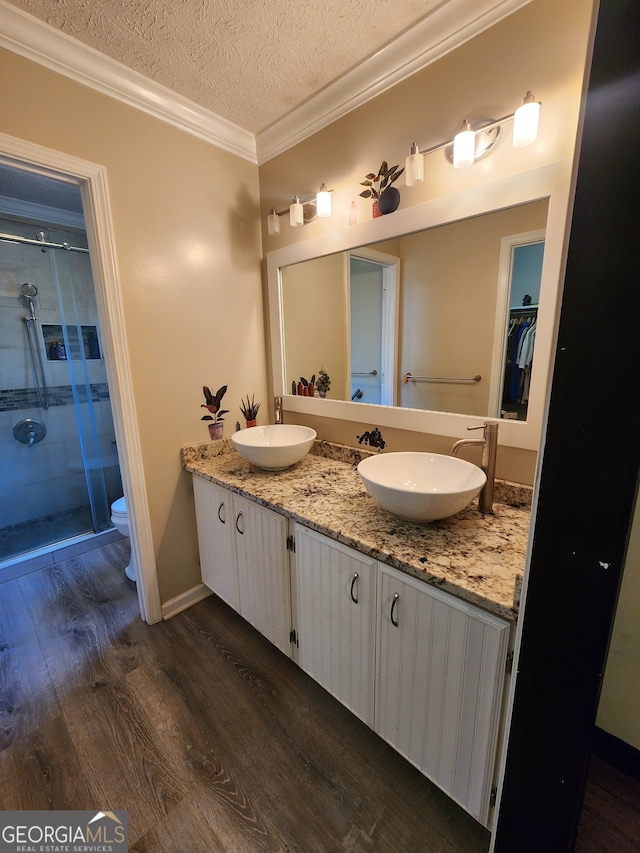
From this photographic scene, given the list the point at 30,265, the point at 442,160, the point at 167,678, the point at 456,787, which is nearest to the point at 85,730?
the point at 167,678

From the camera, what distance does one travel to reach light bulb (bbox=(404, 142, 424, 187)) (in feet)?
4.11

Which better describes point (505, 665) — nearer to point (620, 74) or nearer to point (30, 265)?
point (620, 74)

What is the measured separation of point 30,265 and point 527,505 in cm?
352

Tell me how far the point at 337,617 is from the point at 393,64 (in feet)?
6.78

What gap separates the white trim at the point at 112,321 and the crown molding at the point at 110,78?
0.30 m

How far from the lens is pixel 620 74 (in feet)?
1.52

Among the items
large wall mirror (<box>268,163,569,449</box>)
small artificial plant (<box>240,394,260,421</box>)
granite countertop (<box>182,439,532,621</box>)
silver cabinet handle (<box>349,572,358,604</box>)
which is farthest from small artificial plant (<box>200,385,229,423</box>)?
silver cabinet handle (<box>349,572,358,604</box>)

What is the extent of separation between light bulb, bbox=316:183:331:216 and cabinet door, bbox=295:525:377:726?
4.56 feet

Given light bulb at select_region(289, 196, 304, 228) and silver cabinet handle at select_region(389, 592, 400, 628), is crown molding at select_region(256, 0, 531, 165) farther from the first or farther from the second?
silver cabinet handle at select_region(389, 592, 400, 628)

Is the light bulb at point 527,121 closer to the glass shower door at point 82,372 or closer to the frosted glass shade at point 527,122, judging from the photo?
the frosted glass shade at point 527,122

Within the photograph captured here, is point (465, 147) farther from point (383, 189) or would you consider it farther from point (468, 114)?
point (383, 189)

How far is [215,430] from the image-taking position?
1959 millimetres

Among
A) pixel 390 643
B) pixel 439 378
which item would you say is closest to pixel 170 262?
pixel 439 378

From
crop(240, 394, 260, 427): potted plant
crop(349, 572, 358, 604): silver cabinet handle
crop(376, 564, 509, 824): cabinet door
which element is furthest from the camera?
crop(240, 394, 260, 427): potted plant
